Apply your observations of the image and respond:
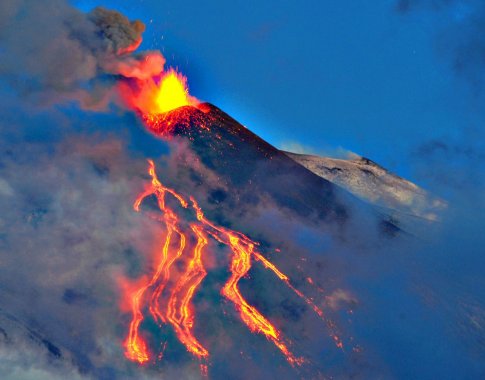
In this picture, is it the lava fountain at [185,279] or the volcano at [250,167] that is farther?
the volcano at [250,167]

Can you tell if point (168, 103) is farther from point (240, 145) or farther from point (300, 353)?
point (300, 353)

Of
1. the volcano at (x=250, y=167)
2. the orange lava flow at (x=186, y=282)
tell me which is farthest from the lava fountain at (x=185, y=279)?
the volcano at (x=250, y=167)

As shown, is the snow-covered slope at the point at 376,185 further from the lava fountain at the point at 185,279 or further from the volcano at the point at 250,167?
the lava fountain at the point at 185,279

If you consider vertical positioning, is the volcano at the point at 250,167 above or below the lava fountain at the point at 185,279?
above

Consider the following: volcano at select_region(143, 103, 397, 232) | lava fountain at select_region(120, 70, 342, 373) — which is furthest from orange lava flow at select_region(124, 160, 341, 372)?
volcano at select_region(143, 103, 397, 232)

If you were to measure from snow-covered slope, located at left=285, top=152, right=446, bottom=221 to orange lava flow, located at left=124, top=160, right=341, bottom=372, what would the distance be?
637cm

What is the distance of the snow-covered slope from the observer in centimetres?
2112

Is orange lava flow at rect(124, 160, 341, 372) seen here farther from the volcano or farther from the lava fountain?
the volcano

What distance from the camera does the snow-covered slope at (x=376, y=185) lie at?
21125mm

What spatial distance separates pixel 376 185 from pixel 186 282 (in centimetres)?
1035

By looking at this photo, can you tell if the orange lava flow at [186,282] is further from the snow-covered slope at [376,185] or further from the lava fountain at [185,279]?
the snow-covered slope at [376,185]

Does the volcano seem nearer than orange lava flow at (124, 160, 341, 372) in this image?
No

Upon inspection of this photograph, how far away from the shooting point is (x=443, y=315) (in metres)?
16.7

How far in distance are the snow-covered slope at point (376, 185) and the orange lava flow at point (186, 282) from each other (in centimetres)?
637
